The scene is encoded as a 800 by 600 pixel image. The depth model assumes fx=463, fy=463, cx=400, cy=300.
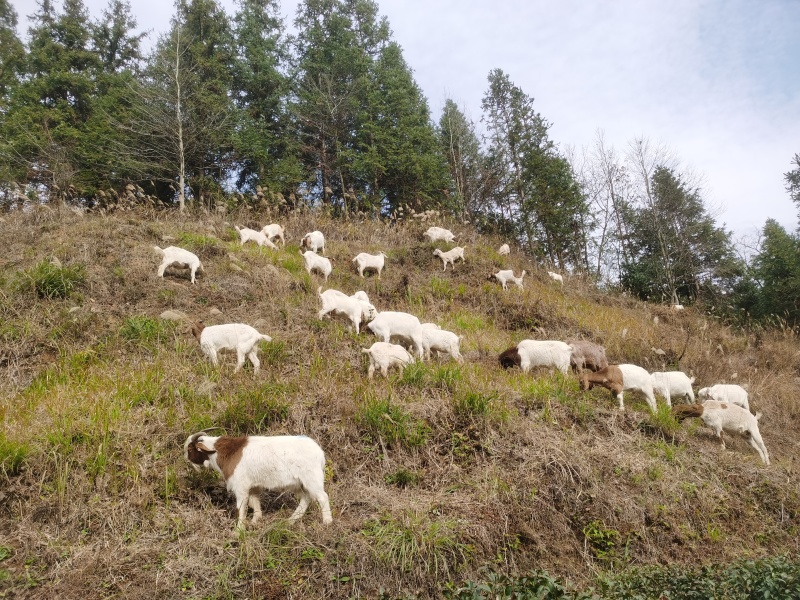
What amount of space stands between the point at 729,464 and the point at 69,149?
1009 inches

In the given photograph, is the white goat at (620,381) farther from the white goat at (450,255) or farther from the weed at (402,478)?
the white goat at (450,255)

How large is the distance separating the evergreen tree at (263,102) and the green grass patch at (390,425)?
18523mm

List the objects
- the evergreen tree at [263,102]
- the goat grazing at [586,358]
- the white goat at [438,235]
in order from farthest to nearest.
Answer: the evergreen tree at [263,102] < the white goat at [438,235] < the goat grazing at [586,358]

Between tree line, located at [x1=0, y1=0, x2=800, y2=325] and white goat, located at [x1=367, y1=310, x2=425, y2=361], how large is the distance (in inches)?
432

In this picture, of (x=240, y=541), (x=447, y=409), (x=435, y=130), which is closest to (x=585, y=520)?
(x=447, y=409)

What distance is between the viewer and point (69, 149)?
2064 cm

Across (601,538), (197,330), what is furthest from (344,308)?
(601,538)

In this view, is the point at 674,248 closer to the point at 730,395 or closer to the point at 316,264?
the point at 730,395

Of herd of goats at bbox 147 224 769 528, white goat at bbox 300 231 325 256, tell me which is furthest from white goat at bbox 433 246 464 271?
herd of goats at bbox 147 224 769 528

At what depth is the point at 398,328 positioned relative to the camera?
29.8 feet

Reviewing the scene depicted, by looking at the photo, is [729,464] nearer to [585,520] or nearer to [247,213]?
[585,520]

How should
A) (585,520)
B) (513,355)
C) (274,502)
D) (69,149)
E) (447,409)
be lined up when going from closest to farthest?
(274,502) < (585,520) < (447,409) < (513,355) < (69,149)

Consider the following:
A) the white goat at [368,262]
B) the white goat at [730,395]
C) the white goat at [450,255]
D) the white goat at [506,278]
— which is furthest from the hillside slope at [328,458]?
the white goat at [450,255]

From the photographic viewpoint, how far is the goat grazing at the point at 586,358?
8995 mm
